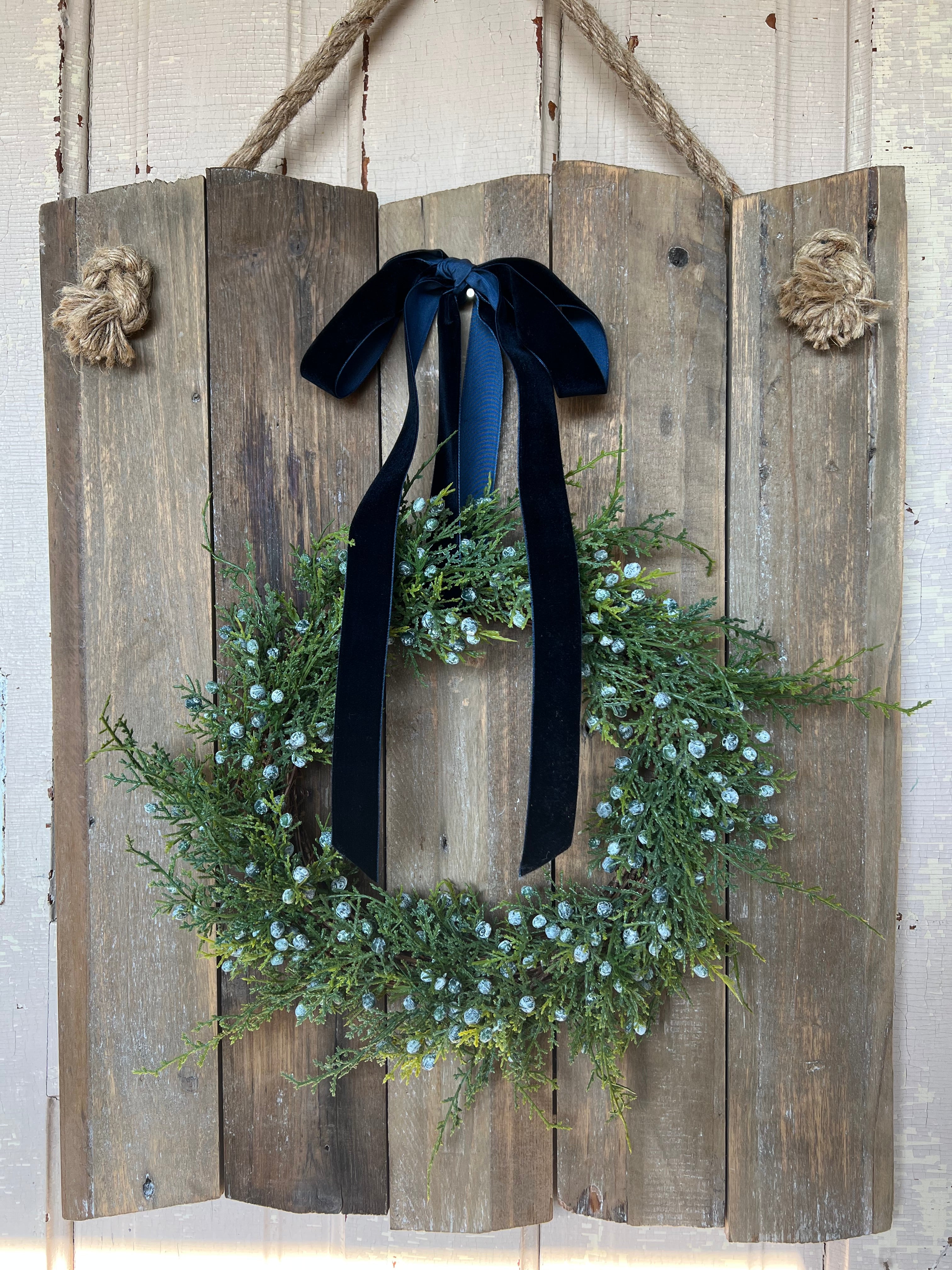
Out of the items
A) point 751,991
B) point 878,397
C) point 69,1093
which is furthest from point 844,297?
point 69,1093

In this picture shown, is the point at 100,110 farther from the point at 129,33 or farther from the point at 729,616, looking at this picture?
the point at 729,616

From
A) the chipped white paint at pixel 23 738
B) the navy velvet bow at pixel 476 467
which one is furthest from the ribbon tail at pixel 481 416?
the chipped white paint at pixel 23 738

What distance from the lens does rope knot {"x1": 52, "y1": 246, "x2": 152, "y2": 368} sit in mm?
688

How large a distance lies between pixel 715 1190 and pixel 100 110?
1268mm

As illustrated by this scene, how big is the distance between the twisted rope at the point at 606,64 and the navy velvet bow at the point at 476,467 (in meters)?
0.21

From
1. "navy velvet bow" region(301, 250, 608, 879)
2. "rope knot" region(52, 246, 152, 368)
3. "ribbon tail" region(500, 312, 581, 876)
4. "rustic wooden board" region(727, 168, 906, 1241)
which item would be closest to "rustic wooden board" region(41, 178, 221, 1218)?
"rope knot" region(52, 246, 152, 368)

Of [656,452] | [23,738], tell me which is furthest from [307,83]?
[23,738]

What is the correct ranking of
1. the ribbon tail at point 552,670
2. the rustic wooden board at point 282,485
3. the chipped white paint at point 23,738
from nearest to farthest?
the ribbon tail at point 552,670 → the rustic wooden board at point 282,485 → the chipped white paint at point 23,738

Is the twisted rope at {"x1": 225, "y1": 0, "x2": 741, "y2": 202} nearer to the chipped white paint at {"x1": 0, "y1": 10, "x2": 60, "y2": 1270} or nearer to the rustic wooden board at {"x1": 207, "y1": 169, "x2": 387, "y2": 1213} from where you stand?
the rustic wooden board at {"x1": 207, "y1": 169, "x2": 387, "y2": 1213}

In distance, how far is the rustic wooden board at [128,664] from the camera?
2.33 ft

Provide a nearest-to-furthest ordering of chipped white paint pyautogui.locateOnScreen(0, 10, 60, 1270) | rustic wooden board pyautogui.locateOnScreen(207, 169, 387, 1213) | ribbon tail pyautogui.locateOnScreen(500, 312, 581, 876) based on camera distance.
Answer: ribbon tail pyautogui.locateOnScreen(500, 312, 581, 876) < rustic wooden board pyautogui.locateOnScreen(207, 169, 387, 1213) < chipped white paint pyautogui.locateOnScreen(0, 10, 60, 1270)

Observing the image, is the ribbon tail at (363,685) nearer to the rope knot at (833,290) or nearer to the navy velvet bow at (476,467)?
the navy velvet bow at (476,467)

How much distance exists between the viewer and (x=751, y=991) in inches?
27.0

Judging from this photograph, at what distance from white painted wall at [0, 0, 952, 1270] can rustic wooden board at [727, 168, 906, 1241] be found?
15cm
